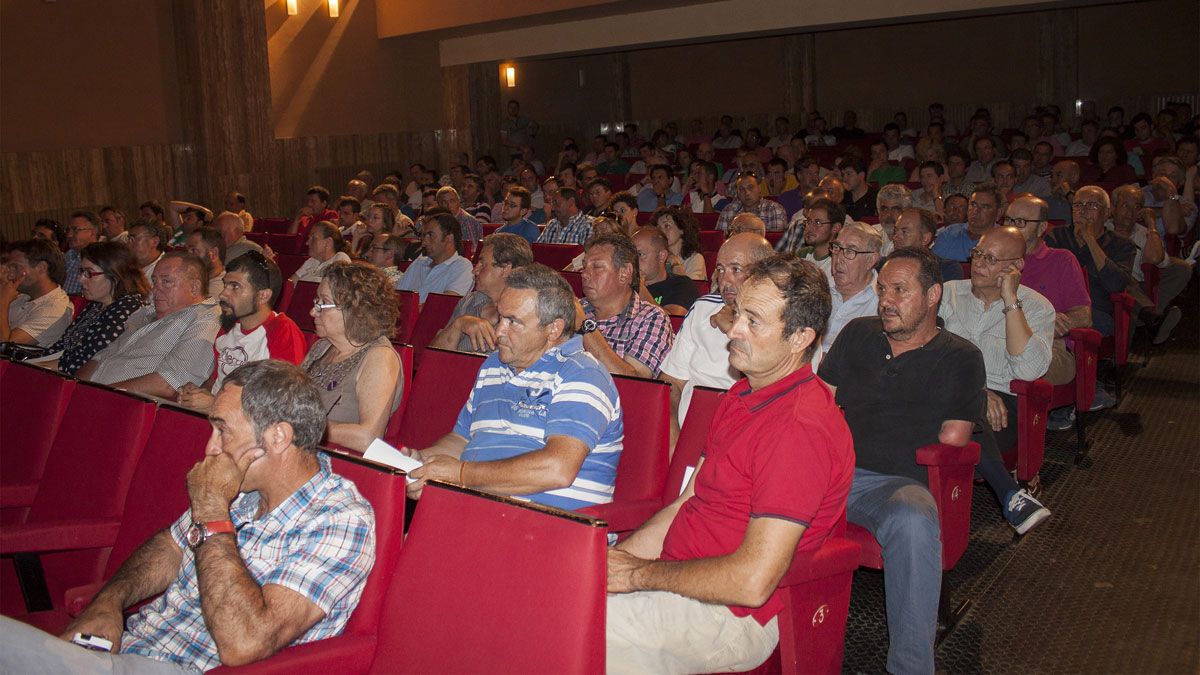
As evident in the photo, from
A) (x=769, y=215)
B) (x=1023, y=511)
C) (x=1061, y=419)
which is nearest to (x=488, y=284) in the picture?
(x=1023, y=511)

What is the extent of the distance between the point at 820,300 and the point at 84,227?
23.3 ft

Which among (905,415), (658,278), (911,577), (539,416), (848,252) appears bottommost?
(911,577)

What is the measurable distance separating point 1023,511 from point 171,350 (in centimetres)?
321

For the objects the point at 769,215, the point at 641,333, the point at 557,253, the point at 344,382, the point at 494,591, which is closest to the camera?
the point at 494,591

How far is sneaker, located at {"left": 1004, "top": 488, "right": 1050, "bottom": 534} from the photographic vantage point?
133 inches

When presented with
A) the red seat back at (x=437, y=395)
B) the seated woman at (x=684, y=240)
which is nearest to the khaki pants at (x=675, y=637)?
the red seat back at (x=437, y=395)

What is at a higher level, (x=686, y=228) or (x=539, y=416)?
(x=686, y=228)

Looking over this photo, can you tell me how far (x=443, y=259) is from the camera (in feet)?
19.5

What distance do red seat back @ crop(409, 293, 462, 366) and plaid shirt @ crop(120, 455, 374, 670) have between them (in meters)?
2.58

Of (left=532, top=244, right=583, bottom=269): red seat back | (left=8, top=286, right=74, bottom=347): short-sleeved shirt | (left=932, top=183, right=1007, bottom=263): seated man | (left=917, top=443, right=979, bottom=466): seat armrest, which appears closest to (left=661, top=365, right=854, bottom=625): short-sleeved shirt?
(left=917, top=443, right=979, bottom=466): seat armrest

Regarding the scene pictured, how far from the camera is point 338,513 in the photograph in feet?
6.64

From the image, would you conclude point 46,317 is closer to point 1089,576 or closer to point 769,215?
point 769,215

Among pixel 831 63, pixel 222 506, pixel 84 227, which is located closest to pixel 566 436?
pixel 222 506

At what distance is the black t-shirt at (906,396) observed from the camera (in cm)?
301
